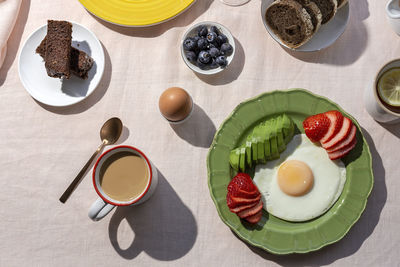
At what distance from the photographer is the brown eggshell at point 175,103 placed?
4.55 feet

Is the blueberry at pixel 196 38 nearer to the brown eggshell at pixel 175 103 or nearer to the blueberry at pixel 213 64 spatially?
the blueberry at pixel 213 64

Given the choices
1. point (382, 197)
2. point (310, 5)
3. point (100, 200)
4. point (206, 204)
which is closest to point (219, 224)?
point (206, 204)

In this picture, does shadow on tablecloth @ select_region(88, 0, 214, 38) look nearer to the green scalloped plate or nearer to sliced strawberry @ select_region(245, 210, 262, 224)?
the green scalloped plate

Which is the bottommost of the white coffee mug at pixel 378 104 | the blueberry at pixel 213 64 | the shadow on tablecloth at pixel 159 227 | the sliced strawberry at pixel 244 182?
the shadow on tablecloth at pixel 159 227

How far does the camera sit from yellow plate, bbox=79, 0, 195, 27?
1.51 metres

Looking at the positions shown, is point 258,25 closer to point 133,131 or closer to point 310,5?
point 310,5

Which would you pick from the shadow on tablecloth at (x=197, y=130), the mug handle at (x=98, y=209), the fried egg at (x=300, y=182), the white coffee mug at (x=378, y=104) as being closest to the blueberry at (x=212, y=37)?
the shadow on tablecloth at (x=197, y=130)

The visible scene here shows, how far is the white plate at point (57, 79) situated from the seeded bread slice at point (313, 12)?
2.43ft

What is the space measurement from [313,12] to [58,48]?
2.93 ft

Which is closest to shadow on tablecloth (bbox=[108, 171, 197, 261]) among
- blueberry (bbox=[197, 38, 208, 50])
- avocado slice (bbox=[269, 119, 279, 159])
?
avocado slice (bbox=[269, 119, 279, 159])

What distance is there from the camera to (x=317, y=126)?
1.35 m

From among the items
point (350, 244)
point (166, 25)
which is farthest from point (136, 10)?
point (350, 244)

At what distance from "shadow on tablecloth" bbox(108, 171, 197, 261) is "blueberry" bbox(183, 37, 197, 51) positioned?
453 millimetres

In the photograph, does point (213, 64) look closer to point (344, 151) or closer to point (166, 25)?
point (166, 25)
